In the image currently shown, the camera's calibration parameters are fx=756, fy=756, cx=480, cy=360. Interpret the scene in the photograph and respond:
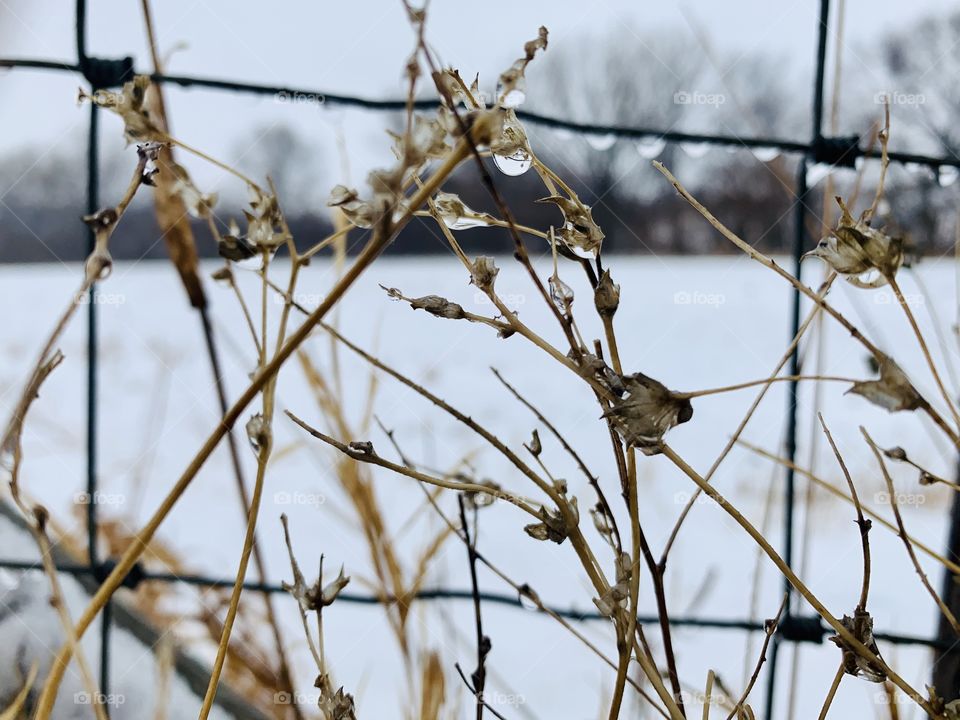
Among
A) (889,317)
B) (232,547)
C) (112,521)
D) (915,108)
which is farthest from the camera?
(915,108)

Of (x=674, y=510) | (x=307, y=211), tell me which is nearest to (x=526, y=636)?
(x=674, y=510)

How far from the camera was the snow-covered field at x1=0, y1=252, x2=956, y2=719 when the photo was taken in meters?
1.10

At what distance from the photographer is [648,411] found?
0.41ft

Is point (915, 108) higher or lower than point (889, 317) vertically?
higher

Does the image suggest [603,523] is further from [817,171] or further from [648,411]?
[817,171]

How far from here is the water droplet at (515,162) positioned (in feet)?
0.54

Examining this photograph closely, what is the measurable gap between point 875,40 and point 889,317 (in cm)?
138

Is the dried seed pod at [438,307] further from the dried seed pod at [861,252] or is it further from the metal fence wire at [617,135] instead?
the metal fence wire at [617,135]

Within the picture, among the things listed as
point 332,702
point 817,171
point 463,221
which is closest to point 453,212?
point 463,221

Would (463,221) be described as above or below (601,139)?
below

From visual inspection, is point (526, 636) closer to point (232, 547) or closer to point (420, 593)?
point (232, 547)

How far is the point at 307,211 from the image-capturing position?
3207mm

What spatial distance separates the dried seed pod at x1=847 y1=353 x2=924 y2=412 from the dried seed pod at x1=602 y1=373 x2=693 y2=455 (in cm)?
3

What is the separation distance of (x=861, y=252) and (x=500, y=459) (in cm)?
192
